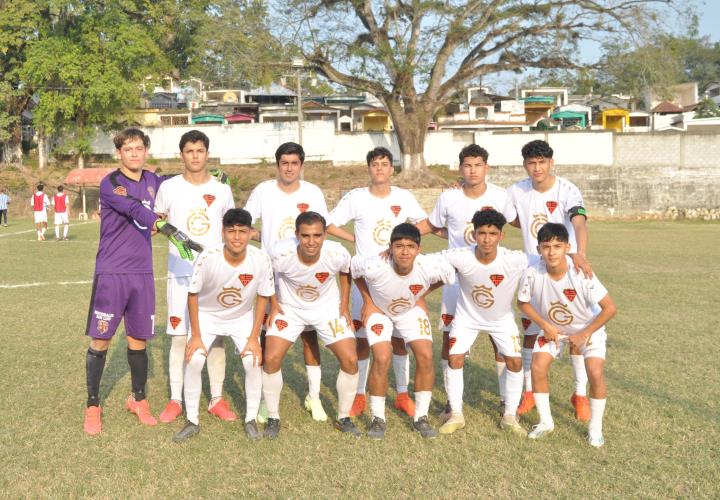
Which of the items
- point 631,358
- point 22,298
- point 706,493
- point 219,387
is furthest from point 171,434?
point 22,298

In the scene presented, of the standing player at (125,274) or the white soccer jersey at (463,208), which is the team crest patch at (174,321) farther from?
the white soccer jersey at (463,208)

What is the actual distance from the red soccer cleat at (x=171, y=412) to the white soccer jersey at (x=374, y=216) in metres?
1.95

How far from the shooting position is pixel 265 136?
127 ft

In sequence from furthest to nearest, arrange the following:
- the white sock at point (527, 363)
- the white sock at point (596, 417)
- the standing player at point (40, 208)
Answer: the standing player at point (40, 208), the white sock at point (527, 363), the white sock at point (596, 417)

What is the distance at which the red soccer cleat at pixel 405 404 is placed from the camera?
5767mm

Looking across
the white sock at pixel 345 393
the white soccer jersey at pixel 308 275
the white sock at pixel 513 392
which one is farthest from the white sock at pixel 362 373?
the white sock at pixel 513 392

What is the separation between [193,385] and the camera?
5.38 metres

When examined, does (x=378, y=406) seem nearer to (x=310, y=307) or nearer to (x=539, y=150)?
(x=310, y=307)

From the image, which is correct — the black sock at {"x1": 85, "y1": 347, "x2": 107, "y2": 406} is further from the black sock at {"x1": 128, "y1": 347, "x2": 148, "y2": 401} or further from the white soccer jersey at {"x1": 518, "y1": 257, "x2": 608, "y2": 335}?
the white soccer jersey at {"x1": 518, "y1": 257, "x2": 608, "y2": 335}

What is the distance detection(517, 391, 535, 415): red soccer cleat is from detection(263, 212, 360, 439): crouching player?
4.54 ft

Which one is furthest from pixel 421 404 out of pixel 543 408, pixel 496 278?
pixel 496 278

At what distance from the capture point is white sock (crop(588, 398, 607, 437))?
5.06m

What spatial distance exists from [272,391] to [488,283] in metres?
1.83

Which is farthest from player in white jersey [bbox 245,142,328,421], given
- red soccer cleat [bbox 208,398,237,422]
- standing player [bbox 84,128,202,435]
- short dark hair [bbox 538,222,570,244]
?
short dark hair [bbox 538,222,570,244]
